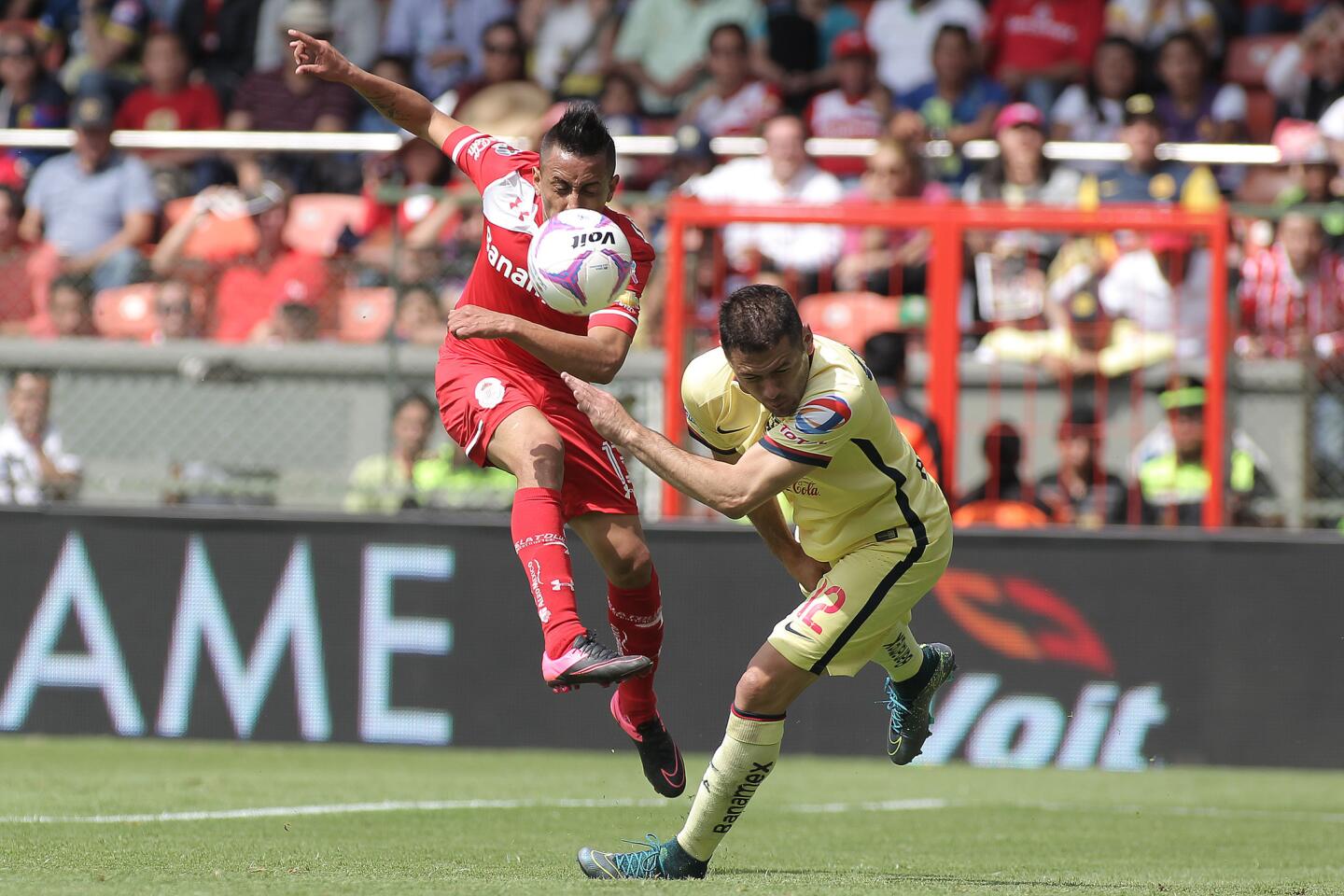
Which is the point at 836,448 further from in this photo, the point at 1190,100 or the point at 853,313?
the point at 1190,100

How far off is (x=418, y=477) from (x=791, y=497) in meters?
4.93

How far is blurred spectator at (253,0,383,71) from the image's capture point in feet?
53.3

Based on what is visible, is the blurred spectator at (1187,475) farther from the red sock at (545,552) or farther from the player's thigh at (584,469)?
the red sock at (545,552)

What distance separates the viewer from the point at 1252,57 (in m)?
15.2

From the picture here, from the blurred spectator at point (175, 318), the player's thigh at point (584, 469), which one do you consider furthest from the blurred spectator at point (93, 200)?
the player's thigh at point (584, 469)

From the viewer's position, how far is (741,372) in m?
5.97

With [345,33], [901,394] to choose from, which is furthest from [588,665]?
[345,33]

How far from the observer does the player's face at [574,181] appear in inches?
260

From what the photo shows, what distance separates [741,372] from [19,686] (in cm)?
679

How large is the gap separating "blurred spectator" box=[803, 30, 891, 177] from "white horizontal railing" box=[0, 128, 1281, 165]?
0.57 ft

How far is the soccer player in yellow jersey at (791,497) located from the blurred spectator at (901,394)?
3.68m

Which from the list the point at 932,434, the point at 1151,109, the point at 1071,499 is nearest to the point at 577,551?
the point at 932,434

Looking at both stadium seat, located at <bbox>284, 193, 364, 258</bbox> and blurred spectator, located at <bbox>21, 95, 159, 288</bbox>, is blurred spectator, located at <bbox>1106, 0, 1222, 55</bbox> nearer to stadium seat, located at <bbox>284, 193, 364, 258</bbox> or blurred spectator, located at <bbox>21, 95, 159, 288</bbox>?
stadium seat, located at <bbox>284, 193, 364, 258</bbox>

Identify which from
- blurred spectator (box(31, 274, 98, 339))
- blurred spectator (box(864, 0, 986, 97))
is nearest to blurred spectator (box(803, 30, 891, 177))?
blurred spectator (box(864, 0, 986, 97))
